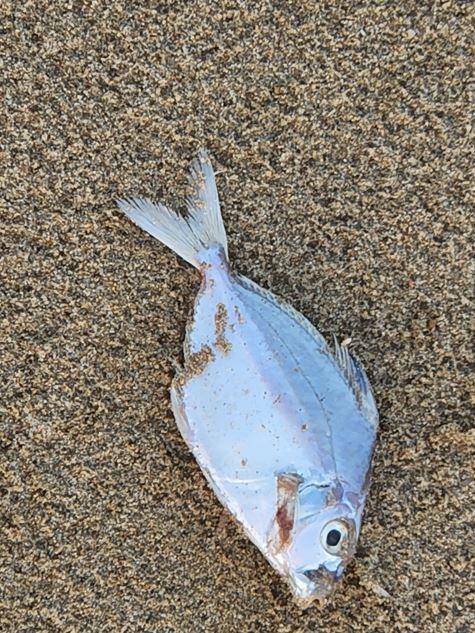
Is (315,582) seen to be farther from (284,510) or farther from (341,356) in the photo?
(341,356)

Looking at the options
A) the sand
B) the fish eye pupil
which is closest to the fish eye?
the fish eye pupil

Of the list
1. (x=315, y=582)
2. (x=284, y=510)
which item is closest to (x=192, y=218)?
(x=284, y=510)

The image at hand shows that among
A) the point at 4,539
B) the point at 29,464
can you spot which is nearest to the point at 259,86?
the point at 29,464

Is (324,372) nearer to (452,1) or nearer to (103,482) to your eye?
(103,482)

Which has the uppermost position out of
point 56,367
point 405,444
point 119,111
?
point 119,111

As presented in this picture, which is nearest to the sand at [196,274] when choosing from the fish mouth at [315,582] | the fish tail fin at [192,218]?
the fish tail fin at [192,218]

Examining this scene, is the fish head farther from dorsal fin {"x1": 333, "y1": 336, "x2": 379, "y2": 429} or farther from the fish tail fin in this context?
the fish tail fin
